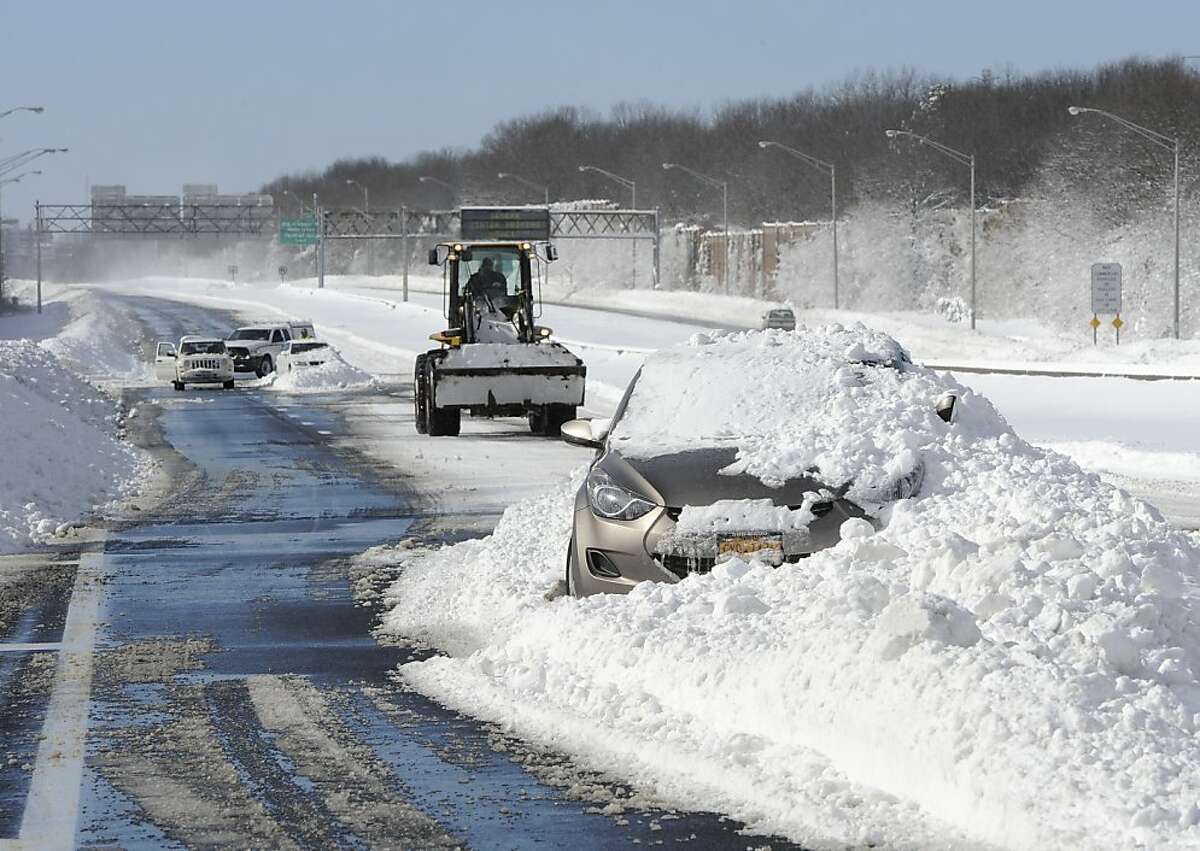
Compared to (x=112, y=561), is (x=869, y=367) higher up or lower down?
higher up

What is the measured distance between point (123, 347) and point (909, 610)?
86097 millimetres

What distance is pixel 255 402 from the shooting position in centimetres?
4631

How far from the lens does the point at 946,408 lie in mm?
13180

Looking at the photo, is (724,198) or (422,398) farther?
(724,198)

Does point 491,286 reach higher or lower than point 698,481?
higher

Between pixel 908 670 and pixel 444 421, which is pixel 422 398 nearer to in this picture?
pixel 444 421

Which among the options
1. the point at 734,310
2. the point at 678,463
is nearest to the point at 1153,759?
the point at 678,463

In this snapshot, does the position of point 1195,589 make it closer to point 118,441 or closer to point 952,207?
point 118,441

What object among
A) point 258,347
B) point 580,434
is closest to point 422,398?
point 580,434

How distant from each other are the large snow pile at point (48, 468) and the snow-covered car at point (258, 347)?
81.2ft

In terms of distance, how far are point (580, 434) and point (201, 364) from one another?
42.1m

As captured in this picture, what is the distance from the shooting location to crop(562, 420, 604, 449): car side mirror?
13477mm

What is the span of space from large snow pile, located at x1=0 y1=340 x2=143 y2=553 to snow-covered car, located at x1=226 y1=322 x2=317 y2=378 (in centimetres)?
2475

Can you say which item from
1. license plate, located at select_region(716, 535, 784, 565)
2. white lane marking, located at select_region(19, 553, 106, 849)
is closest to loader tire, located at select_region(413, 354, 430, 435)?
white lane marking, located at select_region(19, 553, 106, 849)
